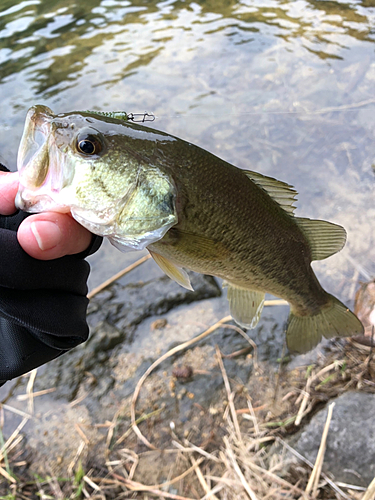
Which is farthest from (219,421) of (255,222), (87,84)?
(87,84)

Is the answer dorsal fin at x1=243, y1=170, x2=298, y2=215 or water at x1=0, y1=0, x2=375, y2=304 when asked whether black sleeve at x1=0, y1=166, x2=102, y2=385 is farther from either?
water at x1=0, y1=0, x2=375, y2=304

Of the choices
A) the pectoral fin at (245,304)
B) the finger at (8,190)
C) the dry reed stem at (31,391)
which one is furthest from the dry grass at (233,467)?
the finger at (8,190)

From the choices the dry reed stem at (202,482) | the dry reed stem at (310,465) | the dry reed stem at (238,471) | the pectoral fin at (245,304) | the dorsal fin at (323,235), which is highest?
the dorsal fin at (323,235)

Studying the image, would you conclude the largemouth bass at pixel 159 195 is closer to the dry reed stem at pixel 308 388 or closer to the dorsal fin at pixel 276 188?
the dorsal fin at pixel 276 188

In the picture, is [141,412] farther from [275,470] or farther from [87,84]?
[87,84]

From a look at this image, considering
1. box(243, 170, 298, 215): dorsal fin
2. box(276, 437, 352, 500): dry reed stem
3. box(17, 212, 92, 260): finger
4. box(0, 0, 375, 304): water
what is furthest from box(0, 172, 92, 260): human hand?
box(0, 0, 375, 304): water

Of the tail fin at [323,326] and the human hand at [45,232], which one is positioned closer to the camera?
the human hand at [45,232]

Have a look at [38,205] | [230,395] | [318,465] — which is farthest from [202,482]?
[38,205]
